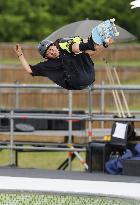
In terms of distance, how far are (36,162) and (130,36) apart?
169 inches

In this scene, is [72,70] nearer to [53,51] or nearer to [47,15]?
[53,51]

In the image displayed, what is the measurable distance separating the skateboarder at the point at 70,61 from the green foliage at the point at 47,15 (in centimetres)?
3886

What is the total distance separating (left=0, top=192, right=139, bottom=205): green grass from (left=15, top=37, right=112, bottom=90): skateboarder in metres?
1.53

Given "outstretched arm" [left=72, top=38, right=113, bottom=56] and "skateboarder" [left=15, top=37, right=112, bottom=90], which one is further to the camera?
"skateboarder" [left=15, top=37, right=112, bottom=90]

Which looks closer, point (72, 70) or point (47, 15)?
point (72, 70)

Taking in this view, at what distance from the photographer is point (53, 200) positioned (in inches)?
275

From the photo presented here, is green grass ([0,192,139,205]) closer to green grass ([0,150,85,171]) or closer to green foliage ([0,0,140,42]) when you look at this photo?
green grass ([0,150,85,171])

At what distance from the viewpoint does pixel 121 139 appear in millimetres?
11438

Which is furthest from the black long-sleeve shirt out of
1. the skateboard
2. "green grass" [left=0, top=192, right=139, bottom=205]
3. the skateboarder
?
"green grass" [left=0, top=192, right=139, bottom=205]

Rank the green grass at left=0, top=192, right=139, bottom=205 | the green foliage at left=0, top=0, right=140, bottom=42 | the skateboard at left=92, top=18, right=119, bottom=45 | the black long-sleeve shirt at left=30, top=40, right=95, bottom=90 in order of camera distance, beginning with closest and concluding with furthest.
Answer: the green grass at left=0, top=192, right=139, bottom=205
the skateboard at left=92, top=18, right=119, bottom=45
the black long-sleeve shirt at left=30, top=40, right=95, bottom=90
the green foliage at left=0, top=0, right=140, bottom=42

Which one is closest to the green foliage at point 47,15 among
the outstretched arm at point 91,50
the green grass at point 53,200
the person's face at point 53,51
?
the person's face at point 53,51

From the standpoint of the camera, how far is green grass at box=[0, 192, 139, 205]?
6.73 metres

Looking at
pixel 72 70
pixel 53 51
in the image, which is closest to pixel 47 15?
pixel 53 51

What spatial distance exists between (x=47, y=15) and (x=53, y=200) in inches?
1688
